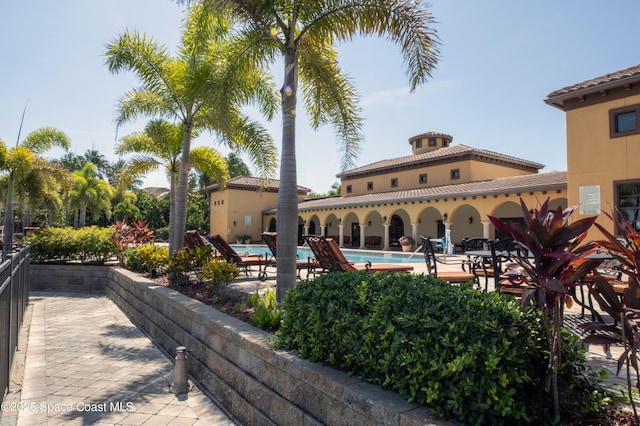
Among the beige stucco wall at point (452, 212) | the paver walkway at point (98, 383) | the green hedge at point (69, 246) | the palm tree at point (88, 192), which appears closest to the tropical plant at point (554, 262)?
the paver walkway at point (98, 383)

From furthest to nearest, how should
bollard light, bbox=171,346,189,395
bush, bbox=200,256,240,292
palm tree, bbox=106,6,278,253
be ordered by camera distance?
1. palm tree, bbox=106,6,278,253
2. bush, bbox=200,256,240,292
3. bollard light, bbox=171,346,189,395

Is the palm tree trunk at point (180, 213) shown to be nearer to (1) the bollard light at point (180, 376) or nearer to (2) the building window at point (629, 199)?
(1) the bollard light at point (180, 376)

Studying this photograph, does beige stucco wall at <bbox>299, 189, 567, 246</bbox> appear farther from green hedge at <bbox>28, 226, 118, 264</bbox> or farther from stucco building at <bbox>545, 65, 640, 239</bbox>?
green hedge at <bbox>28, 226, 118, 264</bbox>

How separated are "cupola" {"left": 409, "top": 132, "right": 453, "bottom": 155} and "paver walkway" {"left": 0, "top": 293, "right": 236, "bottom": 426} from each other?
26747 millimetres

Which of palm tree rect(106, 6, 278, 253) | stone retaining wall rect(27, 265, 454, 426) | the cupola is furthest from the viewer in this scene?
the cupola

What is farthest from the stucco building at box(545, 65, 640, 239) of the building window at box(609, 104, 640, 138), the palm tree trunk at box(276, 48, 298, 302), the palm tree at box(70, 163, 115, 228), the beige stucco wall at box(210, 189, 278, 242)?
the palm tree at box(70, 163, 115, 228)

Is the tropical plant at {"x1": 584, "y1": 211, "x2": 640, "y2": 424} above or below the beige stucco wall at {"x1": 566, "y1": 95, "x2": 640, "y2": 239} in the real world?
below

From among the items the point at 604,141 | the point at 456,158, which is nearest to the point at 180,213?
the point at 604,141

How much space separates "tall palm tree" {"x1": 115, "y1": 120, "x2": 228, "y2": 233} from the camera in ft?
40.2

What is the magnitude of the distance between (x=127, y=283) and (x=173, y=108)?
495 cm

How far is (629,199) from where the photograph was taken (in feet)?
38.6

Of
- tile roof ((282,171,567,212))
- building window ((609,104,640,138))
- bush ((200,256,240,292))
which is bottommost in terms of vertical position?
bush ((200,256,240,292))

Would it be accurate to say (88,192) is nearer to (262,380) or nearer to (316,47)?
(316,47)

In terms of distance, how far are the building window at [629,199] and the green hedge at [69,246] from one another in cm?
1564
